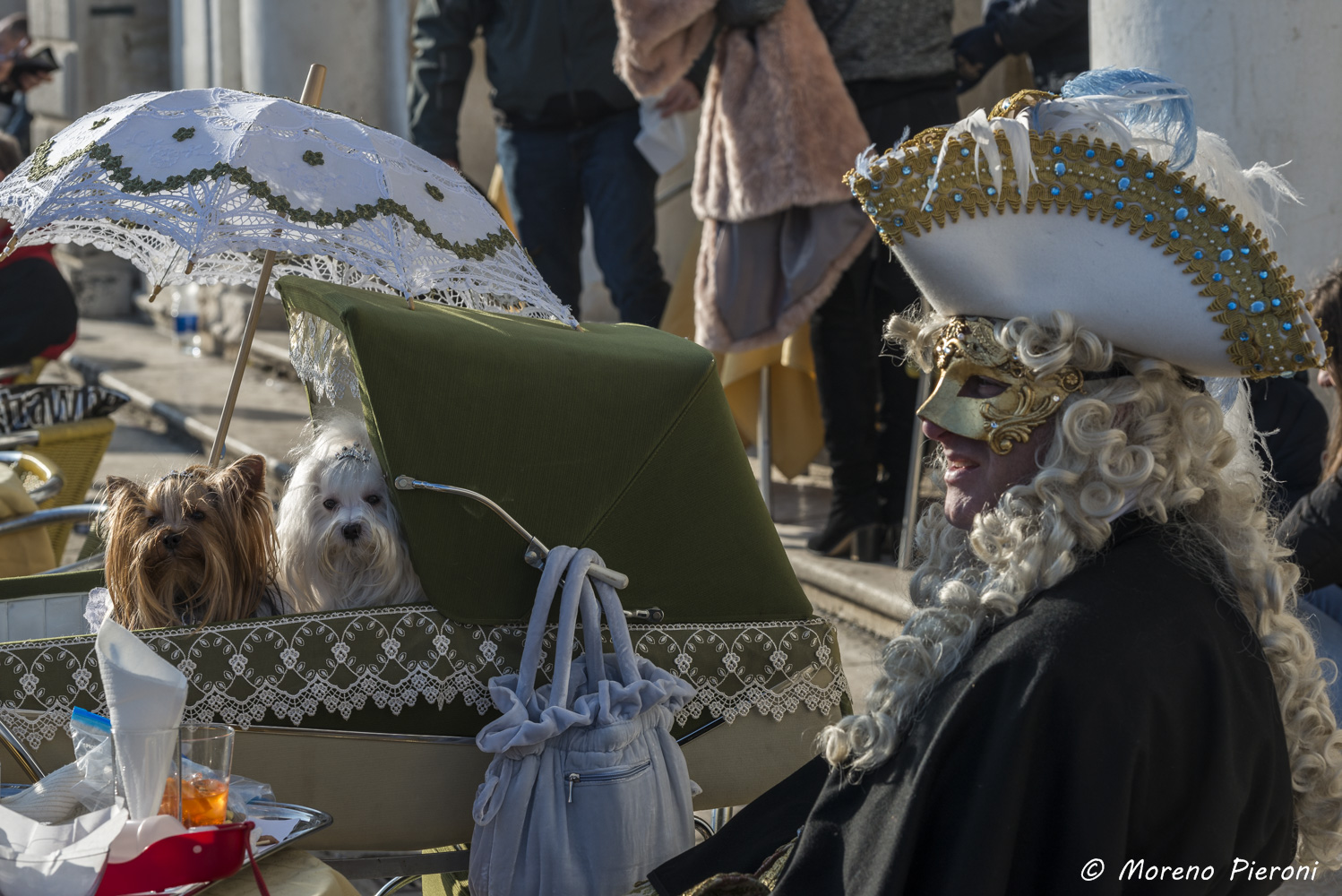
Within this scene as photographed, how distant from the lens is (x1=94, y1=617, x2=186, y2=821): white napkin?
1.65 meters

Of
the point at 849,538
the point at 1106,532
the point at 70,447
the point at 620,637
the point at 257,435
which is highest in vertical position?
the point at 1106,532

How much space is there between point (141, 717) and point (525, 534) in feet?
2.67

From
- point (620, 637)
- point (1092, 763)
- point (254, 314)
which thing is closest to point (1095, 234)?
point (1092, 763)

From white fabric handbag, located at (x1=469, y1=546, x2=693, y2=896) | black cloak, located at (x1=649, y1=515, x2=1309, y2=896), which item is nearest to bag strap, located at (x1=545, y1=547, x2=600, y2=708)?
white fabric handbag, located at (x1=469, y1=546, x2=693, y2=896)

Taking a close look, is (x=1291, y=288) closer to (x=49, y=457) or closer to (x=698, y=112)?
(x=49, y=457)

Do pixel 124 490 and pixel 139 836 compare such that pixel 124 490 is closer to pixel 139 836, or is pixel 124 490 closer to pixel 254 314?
pixel 254 314

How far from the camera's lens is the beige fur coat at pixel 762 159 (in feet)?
14.6

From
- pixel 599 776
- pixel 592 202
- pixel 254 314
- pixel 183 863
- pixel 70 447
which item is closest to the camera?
pixel 183 863

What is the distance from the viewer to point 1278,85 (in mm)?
3516

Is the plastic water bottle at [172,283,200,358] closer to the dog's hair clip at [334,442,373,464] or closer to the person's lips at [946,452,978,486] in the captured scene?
the dog's hair clip at [334,442,373,464]

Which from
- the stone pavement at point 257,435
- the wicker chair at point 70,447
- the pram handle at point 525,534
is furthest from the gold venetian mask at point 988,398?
the wicker chair at point 70,447

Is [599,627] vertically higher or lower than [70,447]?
higher

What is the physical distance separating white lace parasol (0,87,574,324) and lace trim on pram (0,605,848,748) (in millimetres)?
618

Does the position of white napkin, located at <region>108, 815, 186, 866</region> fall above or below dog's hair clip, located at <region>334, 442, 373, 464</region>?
below
